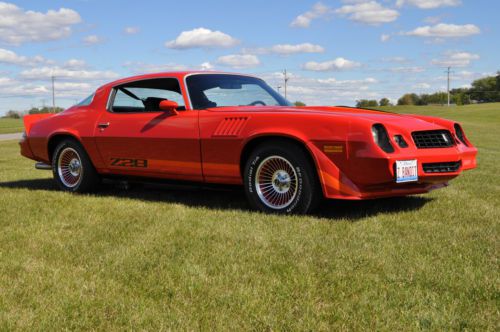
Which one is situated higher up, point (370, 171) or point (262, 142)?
point (262, 142)

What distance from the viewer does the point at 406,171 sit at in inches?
175

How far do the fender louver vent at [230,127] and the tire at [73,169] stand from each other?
2151 mm

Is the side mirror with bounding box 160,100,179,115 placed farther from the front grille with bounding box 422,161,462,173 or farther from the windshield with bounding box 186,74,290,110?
the front grille with bounding box 422,161,462,173

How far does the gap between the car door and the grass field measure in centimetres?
51

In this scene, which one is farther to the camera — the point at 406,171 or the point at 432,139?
the point at 432,139

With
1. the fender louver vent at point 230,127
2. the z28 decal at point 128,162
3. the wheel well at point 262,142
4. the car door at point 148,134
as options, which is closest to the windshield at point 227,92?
the car door at point 148,134

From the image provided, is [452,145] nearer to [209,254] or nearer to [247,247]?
[247,247]

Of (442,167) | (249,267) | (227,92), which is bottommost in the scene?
(249,267)

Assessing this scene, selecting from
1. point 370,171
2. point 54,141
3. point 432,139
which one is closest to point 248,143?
point 370,171

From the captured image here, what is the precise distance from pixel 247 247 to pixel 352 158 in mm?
1296

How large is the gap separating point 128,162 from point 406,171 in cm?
317

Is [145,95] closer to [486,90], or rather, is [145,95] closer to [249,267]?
[249,267]

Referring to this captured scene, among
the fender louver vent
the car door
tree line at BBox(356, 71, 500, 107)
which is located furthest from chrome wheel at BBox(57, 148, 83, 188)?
tree line at BBox(356, 71, 500, 107)

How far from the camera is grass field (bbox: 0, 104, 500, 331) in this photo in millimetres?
2594
